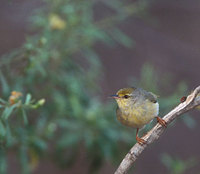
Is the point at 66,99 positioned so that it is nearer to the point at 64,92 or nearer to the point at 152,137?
the point at 64,92

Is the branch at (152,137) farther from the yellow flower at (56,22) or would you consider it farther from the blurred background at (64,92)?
the yellow flower at (56,22)

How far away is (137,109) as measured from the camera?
90.5 inches

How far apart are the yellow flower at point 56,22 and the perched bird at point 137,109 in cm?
144

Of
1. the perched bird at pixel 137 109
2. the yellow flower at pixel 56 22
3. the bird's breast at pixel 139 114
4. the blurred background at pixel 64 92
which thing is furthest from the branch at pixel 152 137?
the yellow flower at pixel 56 22

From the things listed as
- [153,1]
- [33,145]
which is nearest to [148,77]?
[33,145]

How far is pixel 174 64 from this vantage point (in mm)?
6188

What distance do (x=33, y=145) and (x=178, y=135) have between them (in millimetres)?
3824

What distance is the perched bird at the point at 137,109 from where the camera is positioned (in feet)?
7.32

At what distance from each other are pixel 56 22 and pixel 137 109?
170 cm

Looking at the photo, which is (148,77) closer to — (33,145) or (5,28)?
(33,145)

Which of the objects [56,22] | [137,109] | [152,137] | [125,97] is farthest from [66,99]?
[152,137]

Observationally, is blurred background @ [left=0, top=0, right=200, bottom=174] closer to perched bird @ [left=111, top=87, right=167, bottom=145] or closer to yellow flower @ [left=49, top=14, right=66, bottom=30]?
yellow flower @ [left=49, top=14, right=66, bottom=30]

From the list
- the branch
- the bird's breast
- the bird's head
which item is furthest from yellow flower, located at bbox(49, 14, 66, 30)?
the branch

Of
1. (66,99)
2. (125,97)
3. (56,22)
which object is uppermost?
(56,22)
